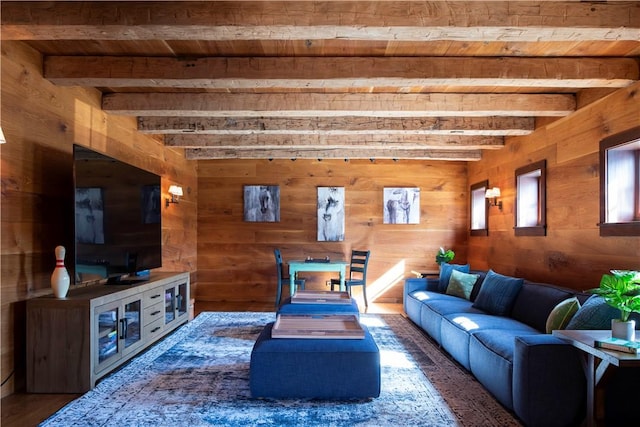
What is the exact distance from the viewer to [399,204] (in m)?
7.23

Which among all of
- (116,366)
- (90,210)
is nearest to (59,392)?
(116,366)

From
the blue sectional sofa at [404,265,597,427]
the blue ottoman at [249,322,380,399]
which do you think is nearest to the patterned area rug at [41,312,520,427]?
the blue ottoman at [249,322,380,399]

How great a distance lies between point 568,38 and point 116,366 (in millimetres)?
3989

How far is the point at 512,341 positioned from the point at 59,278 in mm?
3304

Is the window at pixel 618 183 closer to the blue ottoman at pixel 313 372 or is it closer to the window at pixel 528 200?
the window at pixel 528 200

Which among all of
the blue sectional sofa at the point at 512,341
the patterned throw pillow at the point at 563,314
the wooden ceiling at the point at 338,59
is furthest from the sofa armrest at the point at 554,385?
the wooden ceiling at the point at 338,59

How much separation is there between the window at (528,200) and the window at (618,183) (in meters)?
1.17

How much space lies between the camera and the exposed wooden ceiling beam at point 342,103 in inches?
159

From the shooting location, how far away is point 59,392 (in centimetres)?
301

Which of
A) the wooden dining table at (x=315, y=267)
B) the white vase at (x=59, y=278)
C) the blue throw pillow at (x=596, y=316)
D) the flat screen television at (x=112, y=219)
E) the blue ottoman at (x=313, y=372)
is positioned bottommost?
the blue ottoman at (x=313, y=372)

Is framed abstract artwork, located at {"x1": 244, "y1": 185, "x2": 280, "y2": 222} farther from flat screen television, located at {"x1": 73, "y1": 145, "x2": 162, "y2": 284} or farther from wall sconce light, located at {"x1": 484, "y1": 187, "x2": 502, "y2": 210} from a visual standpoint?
wall sconce light, located at {"x1": 484, "y1": 187, "x2": 502, "y2": 210}

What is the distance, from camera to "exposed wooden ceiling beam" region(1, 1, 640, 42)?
7.98 ft

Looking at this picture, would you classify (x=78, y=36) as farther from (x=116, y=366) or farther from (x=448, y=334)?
(x=448, y=334)

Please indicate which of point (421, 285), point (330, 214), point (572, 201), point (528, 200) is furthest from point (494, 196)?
point (330, 214)
